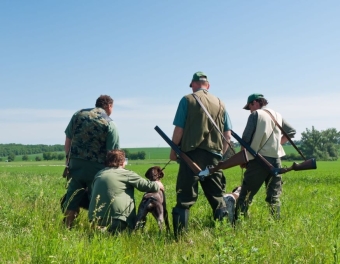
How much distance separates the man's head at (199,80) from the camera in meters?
6.30

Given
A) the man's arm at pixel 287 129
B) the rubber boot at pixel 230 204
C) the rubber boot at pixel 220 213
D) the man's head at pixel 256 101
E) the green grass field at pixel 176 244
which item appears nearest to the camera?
the green grass field at pixel 176 244

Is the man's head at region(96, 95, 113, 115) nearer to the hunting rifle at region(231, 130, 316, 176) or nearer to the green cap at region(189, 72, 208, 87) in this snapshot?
the green cap at region(189, 72, 208, 87)

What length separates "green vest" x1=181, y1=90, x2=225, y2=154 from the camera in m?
6.02

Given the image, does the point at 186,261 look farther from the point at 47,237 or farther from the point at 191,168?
the point at 191,168

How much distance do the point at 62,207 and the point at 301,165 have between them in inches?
136

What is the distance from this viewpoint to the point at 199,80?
20.7 ft

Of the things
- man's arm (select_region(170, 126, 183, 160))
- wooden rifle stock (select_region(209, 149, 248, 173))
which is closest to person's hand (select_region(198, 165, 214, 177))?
wooden rifle stock (select_region(209, 149, 248, 173))

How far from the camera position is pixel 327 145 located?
112688 millimetres

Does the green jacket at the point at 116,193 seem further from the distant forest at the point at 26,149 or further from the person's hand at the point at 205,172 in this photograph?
the distant forest at the point at 26,149

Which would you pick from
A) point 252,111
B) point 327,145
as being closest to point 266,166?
point 252,111

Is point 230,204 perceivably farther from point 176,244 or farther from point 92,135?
point 92,135

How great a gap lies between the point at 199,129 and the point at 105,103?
1.64 m

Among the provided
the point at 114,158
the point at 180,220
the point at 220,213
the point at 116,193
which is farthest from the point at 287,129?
the point at 116,193

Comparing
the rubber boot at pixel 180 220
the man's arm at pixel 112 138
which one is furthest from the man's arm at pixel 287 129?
the man's arm at pixel 112 138
